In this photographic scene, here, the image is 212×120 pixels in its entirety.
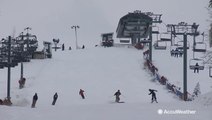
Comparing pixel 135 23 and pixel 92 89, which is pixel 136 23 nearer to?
pixel 135 23

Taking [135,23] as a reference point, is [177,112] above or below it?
below

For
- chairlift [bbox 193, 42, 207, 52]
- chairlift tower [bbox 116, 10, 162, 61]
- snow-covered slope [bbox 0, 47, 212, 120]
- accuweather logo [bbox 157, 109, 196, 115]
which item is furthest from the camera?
chairlift tower [bbox 116, 10, 162, 61]

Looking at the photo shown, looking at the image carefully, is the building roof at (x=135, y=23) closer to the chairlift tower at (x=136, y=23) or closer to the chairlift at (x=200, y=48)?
the chairlift tower at (x=136, y=23)

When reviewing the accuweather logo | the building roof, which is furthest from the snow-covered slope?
the building roof

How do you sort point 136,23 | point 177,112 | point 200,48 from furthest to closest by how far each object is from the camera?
point 136,23, point 200,48, point 177,112

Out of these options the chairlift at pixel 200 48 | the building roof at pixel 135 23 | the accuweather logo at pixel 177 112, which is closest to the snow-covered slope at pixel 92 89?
the accuweather logo at pixel 177 112

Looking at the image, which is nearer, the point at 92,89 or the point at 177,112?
the point at 177,112

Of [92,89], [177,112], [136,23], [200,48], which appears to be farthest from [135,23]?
[177,112]

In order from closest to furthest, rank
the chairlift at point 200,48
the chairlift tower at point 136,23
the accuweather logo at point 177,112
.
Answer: the accuweather logo at point 177,112 < the chairlift at point 200,48 < the chairlift tower at point 136,23

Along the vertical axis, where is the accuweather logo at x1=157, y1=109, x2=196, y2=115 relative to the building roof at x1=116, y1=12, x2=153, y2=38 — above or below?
below

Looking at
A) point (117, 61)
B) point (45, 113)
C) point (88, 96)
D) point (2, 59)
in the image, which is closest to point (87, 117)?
point (45, 113)

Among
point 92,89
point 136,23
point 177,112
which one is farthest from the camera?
point 136,23

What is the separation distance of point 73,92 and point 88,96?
143 centimetres

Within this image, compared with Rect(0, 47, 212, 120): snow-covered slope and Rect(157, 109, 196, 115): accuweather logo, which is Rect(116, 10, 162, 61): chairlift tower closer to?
Rect(0, 47, 212, 120): snow-covered slope
